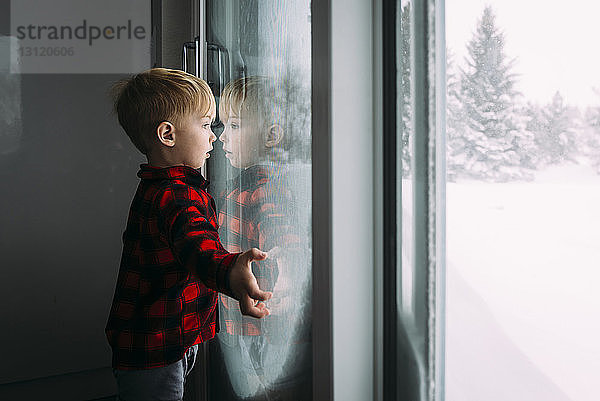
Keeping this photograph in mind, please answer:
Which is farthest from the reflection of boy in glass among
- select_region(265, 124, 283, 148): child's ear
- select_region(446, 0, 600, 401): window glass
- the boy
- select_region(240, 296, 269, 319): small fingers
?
select_region(446, 0, 600, 401): window glass

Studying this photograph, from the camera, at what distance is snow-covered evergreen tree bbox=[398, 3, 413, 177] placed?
0.69 metres

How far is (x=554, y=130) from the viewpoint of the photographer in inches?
18.7

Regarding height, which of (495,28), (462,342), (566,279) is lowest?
(462,342)

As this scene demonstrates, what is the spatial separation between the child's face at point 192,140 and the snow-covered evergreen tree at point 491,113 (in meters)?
0.52

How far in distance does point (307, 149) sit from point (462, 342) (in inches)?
15.0

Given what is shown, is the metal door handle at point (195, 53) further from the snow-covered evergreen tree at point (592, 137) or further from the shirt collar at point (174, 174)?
the snow-covered evergreen tree at point (592, 137)

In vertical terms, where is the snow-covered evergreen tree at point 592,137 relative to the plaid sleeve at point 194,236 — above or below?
above

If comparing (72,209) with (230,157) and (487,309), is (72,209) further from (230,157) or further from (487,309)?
(487,309)

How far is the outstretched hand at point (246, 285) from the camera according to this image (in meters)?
0.63

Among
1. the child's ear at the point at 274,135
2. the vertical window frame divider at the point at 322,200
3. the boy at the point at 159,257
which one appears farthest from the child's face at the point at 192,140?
the vertical window frame divider at the point at 322,200

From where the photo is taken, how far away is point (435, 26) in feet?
2.12

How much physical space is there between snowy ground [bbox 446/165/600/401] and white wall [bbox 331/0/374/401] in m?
0.14

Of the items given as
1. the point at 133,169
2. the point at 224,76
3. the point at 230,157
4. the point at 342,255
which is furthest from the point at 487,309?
the point at 133,169

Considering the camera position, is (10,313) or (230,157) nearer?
(230,157)
